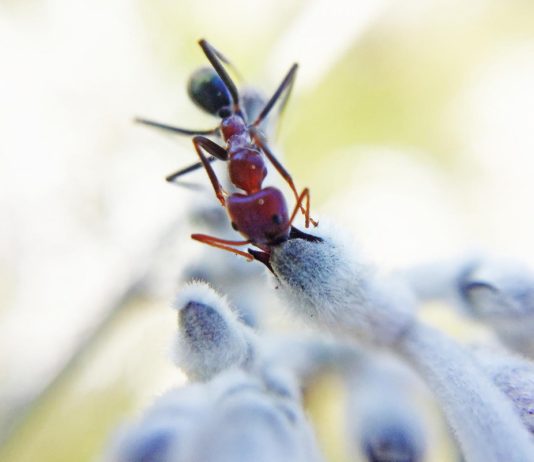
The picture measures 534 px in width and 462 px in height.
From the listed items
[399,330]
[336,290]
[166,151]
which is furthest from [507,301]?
[166,151]

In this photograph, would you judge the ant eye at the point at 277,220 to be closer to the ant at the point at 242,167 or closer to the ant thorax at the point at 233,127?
the ant at the point at 242,167

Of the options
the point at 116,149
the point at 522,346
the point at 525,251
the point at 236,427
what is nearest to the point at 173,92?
the point at 116,149

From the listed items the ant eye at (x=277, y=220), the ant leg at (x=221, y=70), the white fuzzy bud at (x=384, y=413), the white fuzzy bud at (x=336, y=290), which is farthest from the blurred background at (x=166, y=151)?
the ant eye at (x=277, y=220)

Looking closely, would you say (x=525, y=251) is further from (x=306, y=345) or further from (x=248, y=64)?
(x=248, y=64)

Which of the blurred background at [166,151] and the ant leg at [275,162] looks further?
the blurred background at [166,151]

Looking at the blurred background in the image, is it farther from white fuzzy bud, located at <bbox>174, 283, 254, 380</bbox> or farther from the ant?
white fuzzy bud, located at <bbox>174, 283, 254, 380</bbox>

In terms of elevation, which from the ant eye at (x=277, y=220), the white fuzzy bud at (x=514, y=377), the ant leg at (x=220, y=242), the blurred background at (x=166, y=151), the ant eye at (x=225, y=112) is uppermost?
the ant eye at (x=277, y=220)
